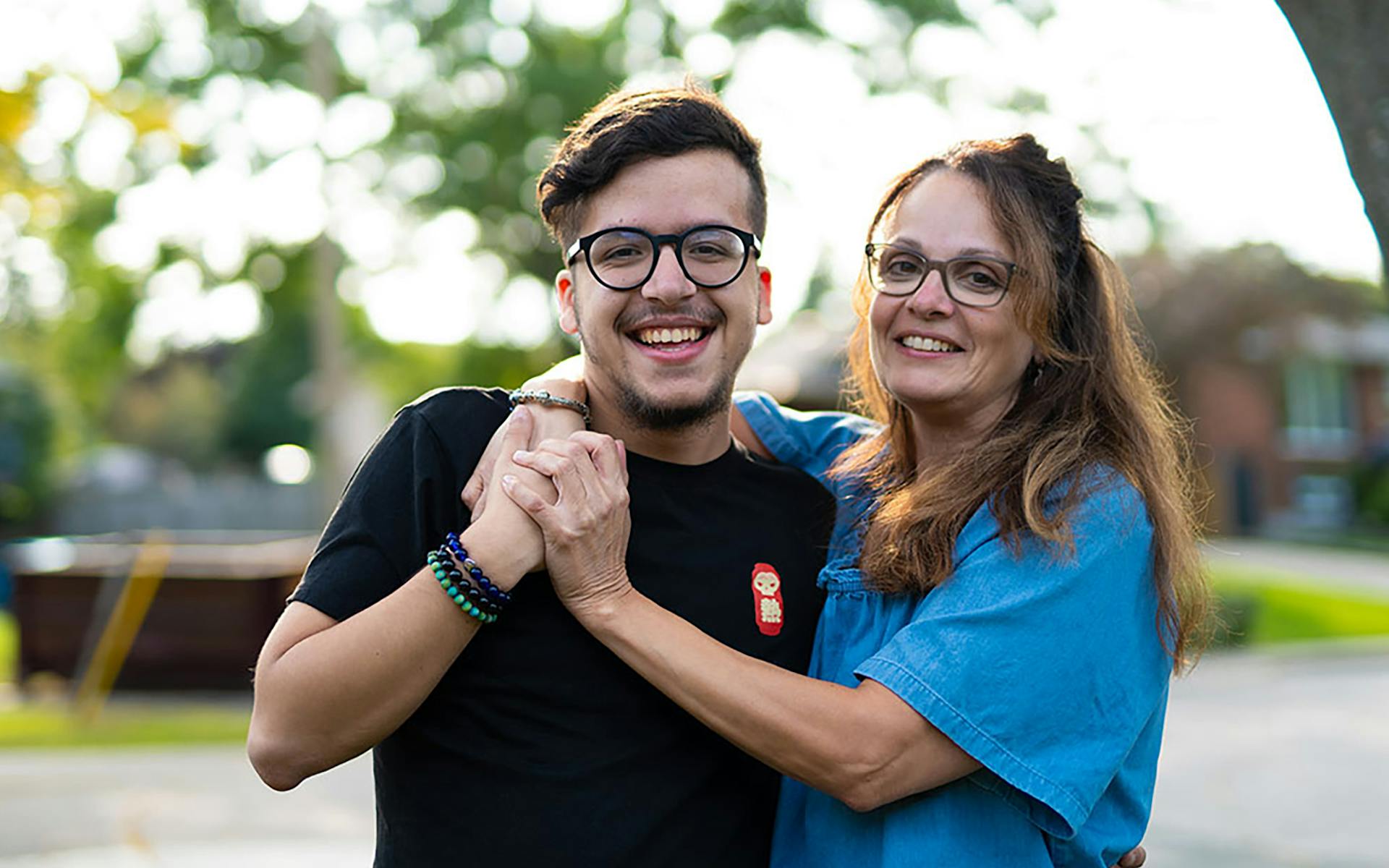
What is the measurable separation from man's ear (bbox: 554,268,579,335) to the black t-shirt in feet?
0.74

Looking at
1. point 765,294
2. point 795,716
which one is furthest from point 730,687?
point 765,294

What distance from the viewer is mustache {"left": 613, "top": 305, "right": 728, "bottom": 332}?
245 cm

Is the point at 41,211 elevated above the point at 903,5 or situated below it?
below

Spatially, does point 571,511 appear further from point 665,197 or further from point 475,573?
point 665,197

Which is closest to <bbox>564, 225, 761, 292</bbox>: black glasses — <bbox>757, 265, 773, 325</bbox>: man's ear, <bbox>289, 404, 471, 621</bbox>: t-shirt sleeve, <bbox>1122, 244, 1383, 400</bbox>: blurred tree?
<bbox>757, 265, 773, 325</bbox>: man's ear

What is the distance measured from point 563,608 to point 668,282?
2.01ft

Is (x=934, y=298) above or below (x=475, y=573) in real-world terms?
above

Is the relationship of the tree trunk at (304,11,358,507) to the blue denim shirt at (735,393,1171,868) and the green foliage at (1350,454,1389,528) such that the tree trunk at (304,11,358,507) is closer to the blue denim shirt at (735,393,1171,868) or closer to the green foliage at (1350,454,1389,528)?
the blue denim shirt at (735,393,1171,868)

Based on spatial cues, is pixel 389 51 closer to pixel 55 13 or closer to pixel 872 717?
pixel 55 13

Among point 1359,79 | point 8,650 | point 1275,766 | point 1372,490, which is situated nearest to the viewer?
point 1359,79

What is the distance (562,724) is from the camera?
231 centimetres

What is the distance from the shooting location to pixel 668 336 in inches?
97.3

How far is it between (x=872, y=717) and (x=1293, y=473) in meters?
32.1

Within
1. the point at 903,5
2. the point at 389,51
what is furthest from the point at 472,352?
the point at 903,5
